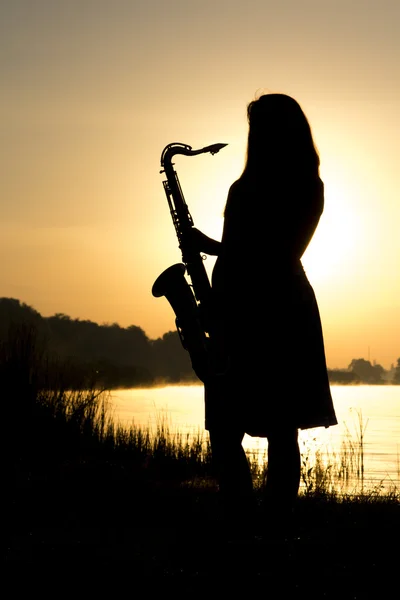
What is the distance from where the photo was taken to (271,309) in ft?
15.4

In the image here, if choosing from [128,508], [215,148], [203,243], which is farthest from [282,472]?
[215,148]

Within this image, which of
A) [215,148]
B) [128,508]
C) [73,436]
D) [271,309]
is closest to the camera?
[271,309]

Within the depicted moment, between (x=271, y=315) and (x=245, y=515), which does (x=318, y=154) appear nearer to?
(x=271, y=315)

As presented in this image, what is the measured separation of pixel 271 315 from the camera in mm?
4691

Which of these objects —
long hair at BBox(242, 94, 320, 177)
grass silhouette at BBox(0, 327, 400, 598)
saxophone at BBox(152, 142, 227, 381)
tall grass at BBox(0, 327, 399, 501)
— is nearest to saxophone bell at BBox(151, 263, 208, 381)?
saxophone at BBox(152, 142, 227, 381)

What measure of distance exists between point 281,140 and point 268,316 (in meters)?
0.97

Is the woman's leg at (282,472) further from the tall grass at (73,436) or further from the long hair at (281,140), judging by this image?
the tall grass at (73,436)

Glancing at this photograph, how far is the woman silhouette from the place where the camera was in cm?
470

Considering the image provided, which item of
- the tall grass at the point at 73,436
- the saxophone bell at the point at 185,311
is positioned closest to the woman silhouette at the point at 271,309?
the saxophone bell at the point at 185,311

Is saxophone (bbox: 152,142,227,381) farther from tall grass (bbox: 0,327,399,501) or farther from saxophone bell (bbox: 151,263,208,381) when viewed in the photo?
tall grass (bbox: 0,327,399,501)

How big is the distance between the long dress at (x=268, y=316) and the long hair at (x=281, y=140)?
0.09 metres

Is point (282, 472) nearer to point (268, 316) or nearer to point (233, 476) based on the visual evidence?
point (233, 476)

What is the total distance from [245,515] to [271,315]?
1.14 meters

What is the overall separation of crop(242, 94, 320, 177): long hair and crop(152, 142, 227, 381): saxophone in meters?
0.87
